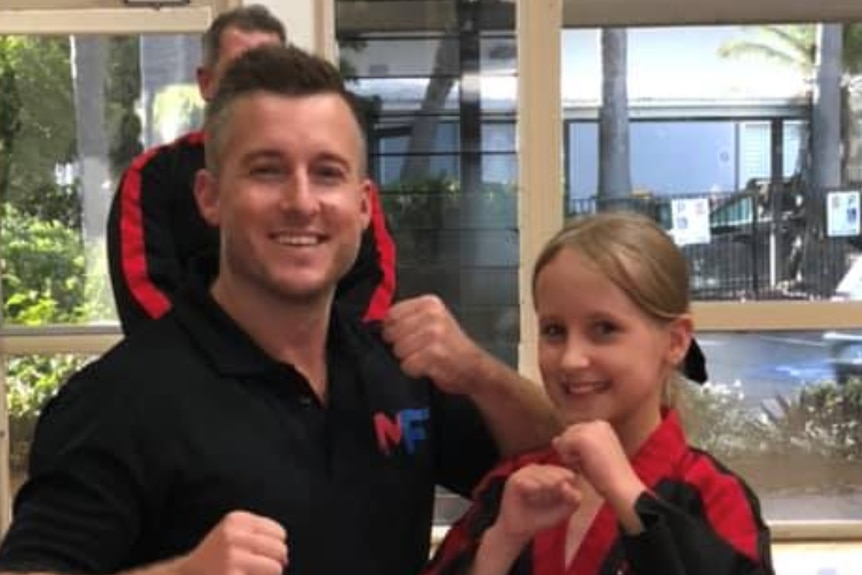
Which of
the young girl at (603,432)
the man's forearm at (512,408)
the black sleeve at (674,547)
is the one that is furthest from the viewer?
the man's forearm at (512,408)

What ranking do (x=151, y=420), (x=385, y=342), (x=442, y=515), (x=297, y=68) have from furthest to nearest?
(x=442, y=515), (x=385, y=342), (x=297, y=68), (x=151, y=420)

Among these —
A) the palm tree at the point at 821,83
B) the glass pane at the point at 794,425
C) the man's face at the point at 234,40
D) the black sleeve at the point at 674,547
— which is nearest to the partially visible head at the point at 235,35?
the man's face at the point at 234,40

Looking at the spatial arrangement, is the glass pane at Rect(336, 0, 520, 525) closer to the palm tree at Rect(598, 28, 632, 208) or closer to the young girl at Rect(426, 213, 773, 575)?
the palm tree at Rect(598, 28, 632, 208)

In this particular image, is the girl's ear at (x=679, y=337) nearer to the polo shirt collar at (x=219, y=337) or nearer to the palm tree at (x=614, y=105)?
the polo shirt collar at (x=219, y=337)

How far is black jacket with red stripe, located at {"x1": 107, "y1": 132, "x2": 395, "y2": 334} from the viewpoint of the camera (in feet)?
7.09

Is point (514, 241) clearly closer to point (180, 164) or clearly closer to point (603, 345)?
point (180, 164)

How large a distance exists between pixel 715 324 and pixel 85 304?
1673 mm

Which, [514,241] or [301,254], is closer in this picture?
[301,254]

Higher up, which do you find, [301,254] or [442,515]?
[301,254]

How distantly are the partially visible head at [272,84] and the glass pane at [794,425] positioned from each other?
2.38 m

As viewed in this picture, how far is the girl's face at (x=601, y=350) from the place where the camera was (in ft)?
4.55

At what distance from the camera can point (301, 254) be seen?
1.36 meters

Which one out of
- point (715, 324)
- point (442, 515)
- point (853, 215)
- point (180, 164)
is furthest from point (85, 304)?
point (853, 215)

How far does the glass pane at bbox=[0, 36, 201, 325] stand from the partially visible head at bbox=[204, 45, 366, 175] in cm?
217
